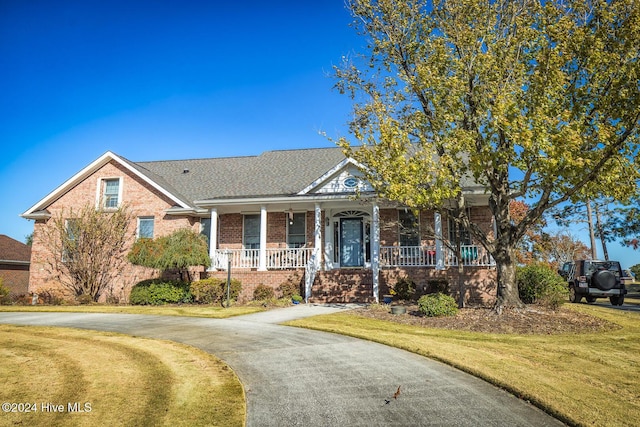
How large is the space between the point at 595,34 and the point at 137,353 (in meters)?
13.2

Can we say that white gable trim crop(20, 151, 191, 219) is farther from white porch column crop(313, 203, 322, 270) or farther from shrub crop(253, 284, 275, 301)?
white porch column crop(313, 203, 322, 270)

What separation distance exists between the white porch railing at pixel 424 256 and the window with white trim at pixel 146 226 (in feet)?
37.4

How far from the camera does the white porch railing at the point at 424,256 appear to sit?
18016 millimetres

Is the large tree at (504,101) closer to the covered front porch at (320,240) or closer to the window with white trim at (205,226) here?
the covered front porch at (320,240)

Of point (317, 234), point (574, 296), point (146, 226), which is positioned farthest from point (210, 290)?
point (574, 296)

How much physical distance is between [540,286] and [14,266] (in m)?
33.5

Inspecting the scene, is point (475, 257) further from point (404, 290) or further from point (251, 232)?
point (251, 232)

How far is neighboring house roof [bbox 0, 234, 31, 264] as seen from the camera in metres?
29.8

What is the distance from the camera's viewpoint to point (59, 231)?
2108cm

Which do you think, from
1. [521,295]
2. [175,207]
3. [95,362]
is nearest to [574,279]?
[521,295]

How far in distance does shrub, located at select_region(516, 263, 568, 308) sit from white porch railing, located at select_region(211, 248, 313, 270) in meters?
8.78

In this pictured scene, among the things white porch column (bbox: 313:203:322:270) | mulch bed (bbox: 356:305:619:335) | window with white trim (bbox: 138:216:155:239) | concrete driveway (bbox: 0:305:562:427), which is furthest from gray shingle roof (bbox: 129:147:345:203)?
concrete driveway (bbox: 0:305:562:427)

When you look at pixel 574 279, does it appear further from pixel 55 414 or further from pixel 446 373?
pixel 55 414

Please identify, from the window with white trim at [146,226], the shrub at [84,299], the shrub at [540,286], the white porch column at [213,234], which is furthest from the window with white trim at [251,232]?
the shrub at [540,286]
